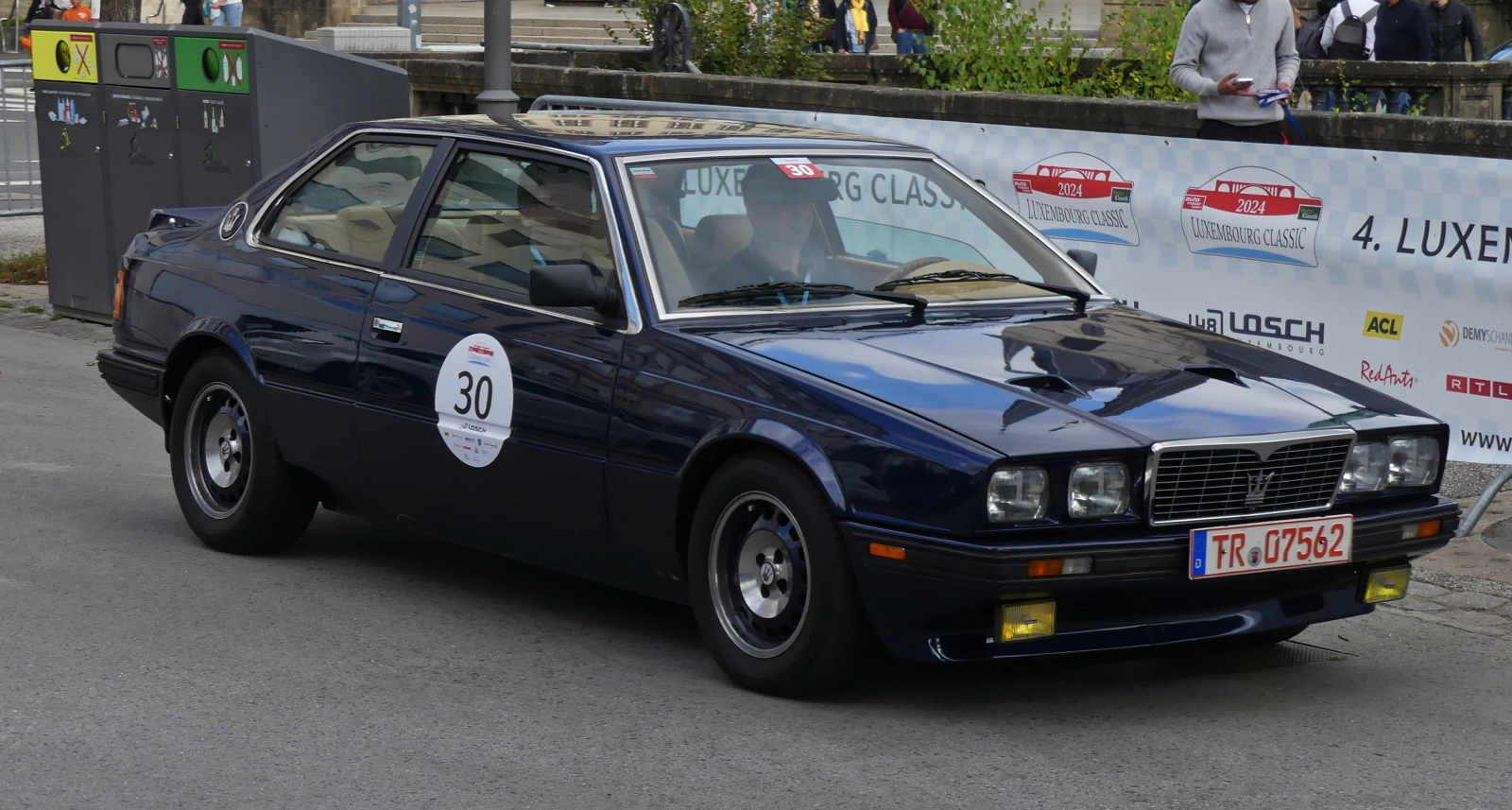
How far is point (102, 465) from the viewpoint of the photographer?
347 inches

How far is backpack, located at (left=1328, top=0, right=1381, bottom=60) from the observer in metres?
15.6

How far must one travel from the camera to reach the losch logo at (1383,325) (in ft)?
27.6

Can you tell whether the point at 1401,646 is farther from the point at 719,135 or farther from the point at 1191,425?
the point at 719,135

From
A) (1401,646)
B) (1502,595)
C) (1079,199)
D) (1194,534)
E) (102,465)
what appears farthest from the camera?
(1079,199)

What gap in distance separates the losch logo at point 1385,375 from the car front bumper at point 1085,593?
313cm

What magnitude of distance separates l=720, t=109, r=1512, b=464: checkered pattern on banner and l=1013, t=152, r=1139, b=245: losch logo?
47 mm

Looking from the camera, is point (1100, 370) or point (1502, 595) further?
point (1502, 595)

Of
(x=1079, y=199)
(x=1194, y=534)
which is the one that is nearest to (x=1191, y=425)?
(x=1194, y=534)

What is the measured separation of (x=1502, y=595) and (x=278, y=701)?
13.5 ft

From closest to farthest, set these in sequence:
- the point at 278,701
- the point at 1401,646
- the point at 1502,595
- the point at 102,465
Answer: the point at 278,701 < the point at 1401,646 < the point at 1502,595 < the point at 102,465

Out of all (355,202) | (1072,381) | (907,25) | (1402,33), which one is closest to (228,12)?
(907,25)

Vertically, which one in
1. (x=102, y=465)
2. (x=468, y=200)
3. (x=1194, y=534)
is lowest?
(x=102, y=465)

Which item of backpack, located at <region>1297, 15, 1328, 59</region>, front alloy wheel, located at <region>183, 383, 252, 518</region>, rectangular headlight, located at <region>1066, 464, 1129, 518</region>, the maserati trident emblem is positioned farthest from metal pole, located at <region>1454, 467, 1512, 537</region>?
backpack, located at <region>1297, 15, 1328, 59</region>

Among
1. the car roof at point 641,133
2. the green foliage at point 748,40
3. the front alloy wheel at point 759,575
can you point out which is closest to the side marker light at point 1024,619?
the front alloy wheel at point 759,575
